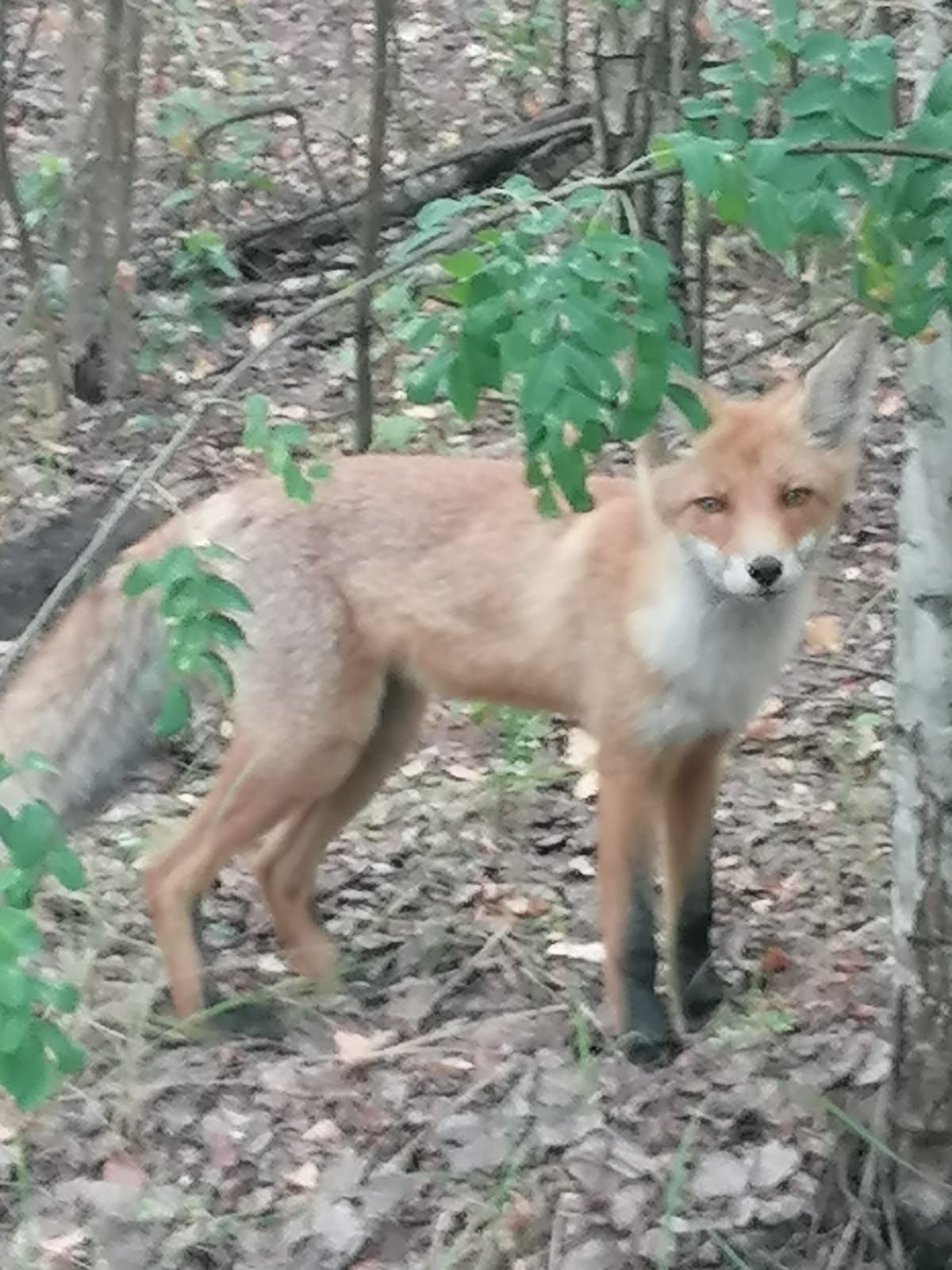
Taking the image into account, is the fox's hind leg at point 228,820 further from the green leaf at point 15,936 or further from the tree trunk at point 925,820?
the green leaf at point 15,936

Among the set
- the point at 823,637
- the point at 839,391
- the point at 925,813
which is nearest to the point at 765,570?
Answer: the point at 839,391

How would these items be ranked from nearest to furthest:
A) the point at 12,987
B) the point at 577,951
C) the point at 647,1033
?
the point at 12,987
the point at 647,1033
the point at 577,951

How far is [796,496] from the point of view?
3797mm

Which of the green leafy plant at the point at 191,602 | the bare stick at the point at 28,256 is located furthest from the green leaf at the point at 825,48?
the bare stick at the point at 28,256

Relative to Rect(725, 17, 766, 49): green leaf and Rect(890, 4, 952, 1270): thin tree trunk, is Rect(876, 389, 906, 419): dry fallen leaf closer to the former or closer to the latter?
Rect(890, 4, 952, 1270): thin tree trunk

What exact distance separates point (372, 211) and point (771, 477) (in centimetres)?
302

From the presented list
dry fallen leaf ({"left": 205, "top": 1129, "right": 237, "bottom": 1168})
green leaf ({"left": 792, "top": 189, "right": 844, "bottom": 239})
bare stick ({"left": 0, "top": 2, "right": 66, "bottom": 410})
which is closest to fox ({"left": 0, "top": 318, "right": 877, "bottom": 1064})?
dry fallen leaf ({"left": 205, "top": 1129, "right": 237, "bottom": 1168})

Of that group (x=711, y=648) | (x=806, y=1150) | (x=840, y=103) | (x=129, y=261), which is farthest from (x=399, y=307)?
(x=129, y=261)

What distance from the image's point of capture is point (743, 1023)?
13.6 ft

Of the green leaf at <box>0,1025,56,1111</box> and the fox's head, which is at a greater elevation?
the fox's head

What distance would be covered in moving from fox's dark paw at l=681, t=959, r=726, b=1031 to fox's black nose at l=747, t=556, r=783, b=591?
1119mm

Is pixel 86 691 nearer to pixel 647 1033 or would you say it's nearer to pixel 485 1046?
pixel 485 1046

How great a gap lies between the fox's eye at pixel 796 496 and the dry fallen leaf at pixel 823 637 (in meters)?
2.07

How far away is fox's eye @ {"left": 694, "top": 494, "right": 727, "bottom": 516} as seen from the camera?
378cm
